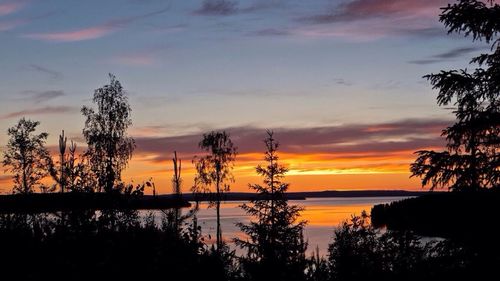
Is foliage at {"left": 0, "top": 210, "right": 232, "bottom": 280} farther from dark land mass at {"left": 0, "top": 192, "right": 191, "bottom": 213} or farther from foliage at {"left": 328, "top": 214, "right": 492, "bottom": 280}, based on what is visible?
foliage at {"left": 328, "top": 214, "right": 492, "bottom": 280}

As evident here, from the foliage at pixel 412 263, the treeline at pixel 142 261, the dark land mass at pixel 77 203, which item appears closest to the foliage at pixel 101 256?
the treeline at pixel 142 261

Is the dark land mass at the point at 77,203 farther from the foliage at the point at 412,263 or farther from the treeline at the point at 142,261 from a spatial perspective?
the foliage at the point at 412,263

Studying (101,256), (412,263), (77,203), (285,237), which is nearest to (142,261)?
(101,256)

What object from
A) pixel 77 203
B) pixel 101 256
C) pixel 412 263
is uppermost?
pixel 77 203

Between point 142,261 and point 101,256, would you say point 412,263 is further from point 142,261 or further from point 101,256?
point 101,256

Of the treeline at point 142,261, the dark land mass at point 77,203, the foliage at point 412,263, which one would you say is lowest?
the foliage at point 412,263

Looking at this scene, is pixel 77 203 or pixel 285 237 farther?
pixel 285 237

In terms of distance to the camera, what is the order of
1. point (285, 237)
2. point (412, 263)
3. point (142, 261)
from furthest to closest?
point (285, 237) < point (412, 263) < point (142, 261)

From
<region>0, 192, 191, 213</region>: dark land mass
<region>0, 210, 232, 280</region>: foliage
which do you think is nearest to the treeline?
<region>0, 210, 232, 280</region>: foliage

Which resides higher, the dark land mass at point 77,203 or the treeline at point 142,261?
the dark land mass at point 77,203

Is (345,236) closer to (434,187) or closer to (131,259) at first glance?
(434,187)

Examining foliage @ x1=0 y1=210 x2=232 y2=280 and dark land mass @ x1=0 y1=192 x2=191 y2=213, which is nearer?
foliage @ x1=0 y1=210 x2=232 y2=280

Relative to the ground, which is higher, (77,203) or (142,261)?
(77,203)

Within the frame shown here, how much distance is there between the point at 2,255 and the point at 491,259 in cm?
1209
